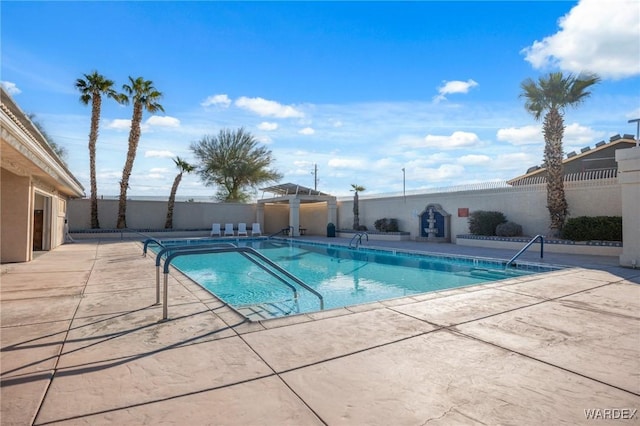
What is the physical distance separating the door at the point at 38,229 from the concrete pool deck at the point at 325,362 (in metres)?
9.63

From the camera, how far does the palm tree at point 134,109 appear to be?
68.8ft

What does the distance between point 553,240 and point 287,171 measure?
75.0 feet

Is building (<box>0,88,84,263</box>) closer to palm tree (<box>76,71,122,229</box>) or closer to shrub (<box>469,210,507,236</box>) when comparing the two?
palm tree (<box>76,71,122,229</box>)

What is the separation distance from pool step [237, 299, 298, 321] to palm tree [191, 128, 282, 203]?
77.9 ft

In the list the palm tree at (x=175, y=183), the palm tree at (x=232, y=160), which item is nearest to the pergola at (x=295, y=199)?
the palm tree at (x=232, y=160)

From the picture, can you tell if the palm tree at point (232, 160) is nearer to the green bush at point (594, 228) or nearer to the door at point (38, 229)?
the door at point (38, 229)

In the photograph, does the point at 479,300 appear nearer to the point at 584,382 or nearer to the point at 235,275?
the point at 584,382

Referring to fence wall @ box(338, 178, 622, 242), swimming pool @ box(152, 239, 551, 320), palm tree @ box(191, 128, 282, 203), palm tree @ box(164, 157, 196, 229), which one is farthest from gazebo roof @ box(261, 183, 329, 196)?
swimming pool @ box(152, 239, 551, 320)

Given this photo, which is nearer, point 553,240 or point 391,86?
point 553,240

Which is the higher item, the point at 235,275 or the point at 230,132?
the point at 230,132

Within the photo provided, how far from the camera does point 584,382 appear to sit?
2.57 meters

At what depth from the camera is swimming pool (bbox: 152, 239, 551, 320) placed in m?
6.66

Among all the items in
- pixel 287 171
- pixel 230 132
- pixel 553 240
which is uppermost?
pixel 230 132

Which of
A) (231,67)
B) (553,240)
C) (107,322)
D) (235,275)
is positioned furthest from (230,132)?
(107,322)
